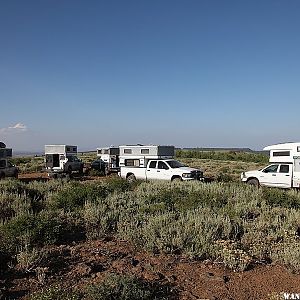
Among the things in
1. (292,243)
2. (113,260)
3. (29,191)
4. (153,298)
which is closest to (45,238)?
(113,260)

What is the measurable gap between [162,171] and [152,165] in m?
0.89

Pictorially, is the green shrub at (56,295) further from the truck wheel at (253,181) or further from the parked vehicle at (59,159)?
the parked vehicle at (59,159)

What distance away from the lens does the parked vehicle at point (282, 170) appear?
18.2 m

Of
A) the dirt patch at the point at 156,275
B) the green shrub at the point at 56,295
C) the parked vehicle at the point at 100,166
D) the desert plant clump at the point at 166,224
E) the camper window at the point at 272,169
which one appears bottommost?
the dirt patch at the point at 156,275

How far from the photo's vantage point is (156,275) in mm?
6582

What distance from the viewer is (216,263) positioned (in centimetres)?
727

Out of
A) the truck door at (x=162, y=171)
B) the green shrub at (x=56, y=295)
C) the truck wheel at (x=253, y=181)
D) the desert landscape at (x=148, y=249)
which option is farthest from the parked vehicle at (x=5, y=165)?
the green shrub at (x=56, y=295)

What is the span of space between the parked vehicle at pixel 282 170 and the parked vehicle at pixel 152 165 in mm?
3606

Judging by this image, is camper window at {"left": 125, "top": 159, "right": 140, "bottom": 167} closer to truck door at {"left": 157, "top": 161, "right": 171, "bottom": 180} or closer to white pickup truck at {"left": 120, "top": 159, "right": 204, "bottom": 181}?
white pickup truck at {"left": 120, "top": 159, "right": 204, "bottom": 181}

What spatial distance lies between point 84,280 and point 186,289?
1.76 metres

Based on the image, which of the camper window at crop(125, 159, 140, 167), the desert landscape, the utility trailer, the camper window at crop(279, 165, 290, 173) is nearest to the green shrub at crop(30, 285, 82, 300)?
the desert landscape

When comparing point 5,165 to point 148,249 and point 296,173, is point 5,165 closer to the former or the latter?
point 296,173

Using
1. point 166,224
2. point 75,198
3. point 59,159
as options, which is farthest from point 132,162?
point 166,224

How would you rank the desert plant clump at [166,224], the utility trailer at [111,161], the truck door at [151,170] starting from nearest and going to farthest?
the desert plant clump at [166,224] → the truck door at [151,170] → the utility trailer at [111,161]
